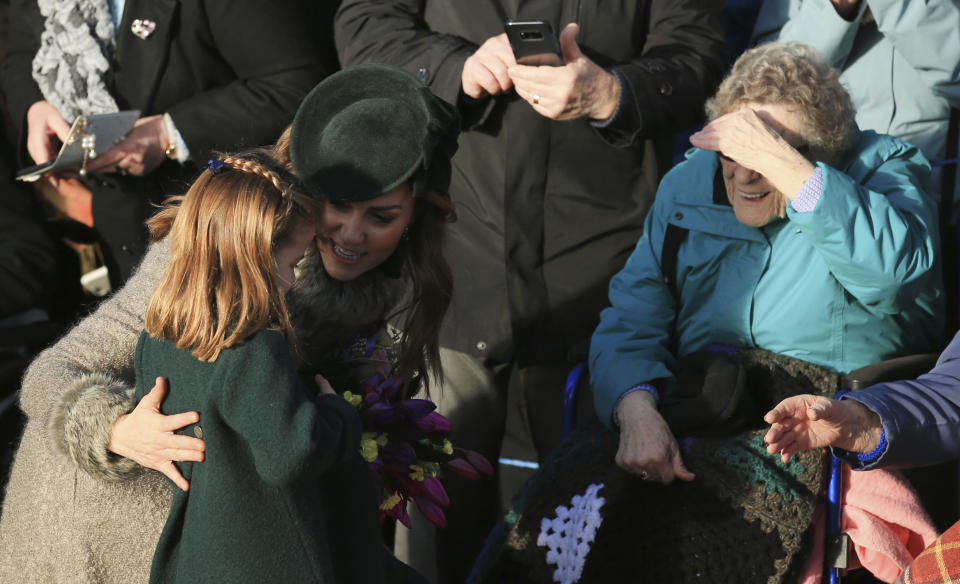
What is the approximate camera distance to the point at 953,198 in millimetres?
3311

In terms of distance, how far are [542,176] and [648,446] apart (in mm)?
942

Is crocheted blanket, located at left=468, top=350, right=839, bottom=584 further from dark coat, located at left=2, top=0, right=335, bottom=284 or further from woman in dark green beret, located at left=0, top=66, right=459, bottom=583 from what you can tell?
dark coat, located at left=2, top=0, right=335, bottom=284

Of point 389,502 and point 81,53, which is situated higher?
point 81,53

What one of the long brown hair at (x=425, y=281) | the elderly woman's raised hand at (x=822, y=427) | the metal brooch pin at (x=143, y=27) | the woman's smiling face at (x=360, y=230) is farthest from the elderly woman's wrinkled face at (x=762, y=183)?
the metal brooch pin at (x=143, y=27)

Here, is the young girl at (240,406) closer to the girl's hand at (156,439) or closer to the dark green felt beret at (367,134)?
the girl's hand at (156,439)

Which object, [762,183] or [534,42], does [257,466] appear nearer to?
[534,42]

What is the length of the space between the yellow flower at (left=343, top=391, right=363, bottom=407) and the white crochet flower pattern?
58 centimetres

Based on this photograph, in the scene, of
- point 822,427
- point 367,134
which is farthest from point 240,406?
point 822,427

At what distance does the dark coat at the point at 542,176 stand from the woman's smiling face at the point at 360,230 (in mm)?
677

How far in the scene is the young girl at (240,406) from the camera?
201 centimetres

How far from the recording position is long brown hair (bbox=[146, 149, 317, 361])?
2088mm

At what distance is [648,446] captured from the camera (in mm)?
2732

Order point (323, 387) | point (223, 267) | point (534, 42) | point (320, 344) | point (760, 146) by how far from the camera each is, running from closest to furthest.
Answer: point (223, 267) → point (323, 387) → point (320, 344) → point (760, 146) → point (534, 42)

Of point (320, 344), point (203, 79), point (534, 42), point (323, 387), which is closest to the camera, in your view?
point (323, 387)
